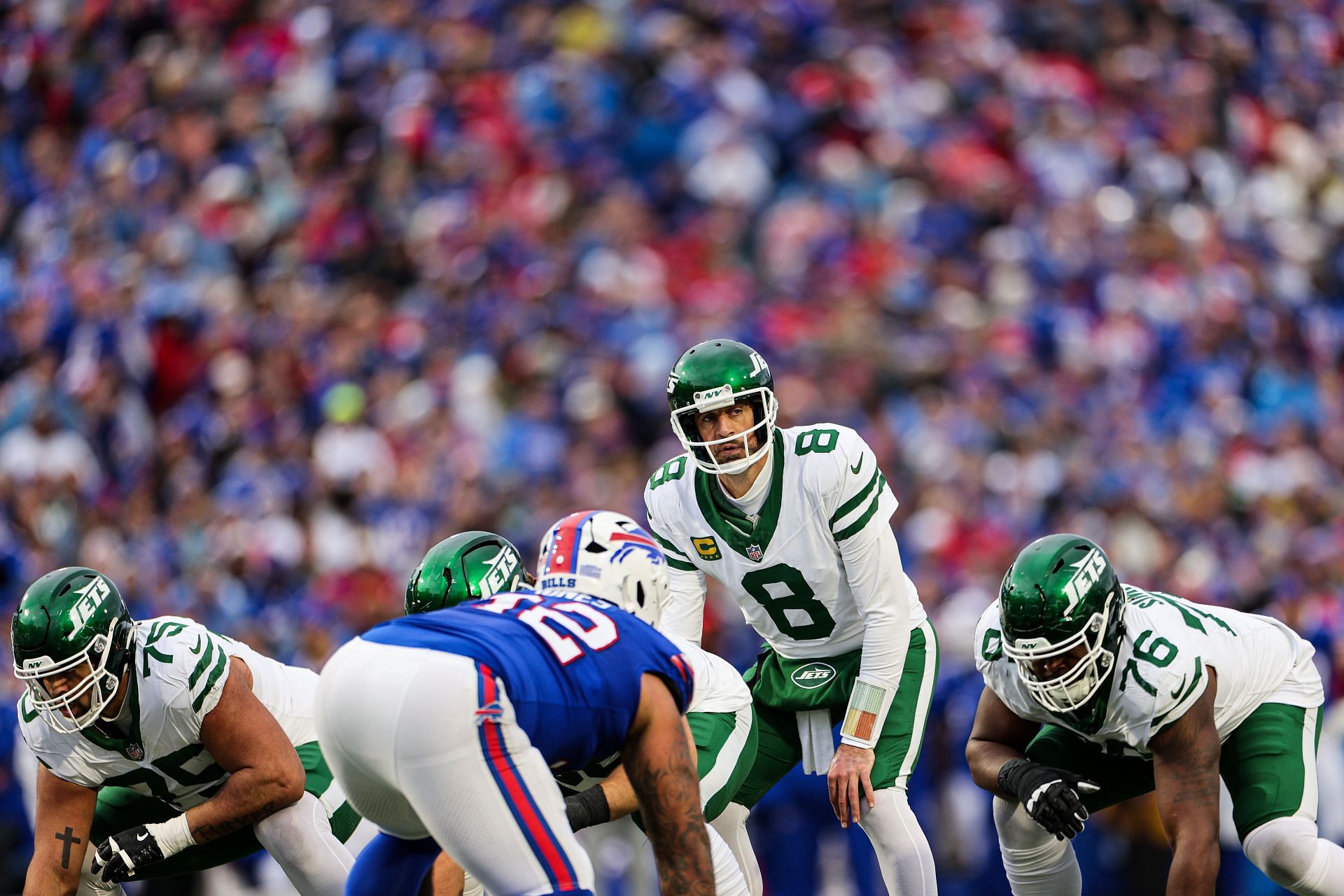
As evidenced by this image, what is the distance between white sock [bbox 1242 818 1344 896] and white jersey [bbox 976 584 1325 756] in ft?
1.23

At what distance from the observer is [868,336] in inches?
541

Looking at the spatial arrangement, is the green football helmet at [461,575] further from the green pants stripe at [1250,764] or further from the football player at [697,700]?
the green pants stripe at [1250,764]

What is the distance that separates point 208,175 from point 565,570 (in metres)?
11.2

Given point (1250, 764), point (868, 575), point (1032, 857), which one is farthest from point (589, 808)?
point (1250, 764)

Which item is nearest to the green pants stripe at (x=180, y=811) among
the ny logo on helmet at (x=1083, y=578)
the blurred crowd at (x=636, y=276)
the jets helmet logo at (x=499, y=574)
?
the jets helmet logo at (x=499, y=574)

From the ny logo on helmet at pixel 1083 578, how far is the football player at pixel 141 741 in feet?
8.17

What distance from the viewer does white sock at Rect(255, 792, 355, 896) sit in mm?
5586

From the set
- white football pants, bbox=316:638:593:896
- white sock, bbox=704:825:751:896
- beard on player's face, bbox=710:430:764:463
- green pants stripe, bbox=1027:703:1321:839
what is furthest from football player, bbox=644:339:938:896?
white football pants, bbox=316:638:593:896

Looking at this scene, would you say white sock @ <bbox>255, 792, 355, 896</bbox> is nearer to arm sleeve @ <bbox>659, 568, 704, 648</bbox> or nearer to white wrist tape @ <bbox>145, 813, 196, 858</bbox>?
white wrist tape @ <bbox>145, 813, 196, 858</bbox>

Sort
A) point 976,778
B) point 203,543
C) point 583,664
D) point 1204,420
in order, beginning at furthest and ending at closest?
1. point 1204,420
2. point 203,543
3. point 976,778
4. point 583,664

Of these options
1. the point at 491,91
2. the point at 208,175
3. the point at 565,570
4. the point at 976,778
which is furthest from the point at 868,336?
the point at 565,570

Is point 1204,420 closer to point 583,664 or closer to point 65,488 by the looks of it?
point 65,488

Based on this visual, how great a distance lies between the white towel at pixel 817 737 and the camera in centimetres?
612

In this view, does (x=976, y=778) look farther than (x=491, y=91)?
No
